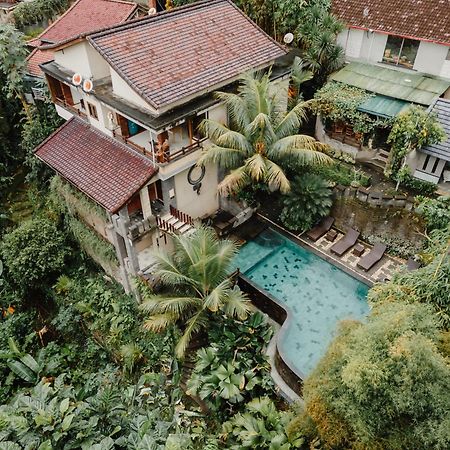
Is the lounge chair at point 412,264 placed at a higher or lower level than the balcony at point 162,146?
lower

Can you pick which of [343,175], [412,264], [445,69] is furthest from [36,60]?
[412,264]

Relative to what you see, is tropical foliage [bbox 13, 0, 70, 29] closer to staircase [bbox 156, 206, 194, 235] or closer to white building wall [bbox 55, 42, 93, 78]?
white building wall [bbox 55, 42, 93, 78]

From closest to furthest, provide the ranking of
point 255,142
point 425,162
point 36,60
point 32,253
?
point 255,142
point 425,162
point 32,253
point 36,60

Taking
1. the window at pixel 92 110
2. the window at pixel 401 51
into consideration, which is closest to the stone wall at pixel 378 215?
the window at pixel 401 51

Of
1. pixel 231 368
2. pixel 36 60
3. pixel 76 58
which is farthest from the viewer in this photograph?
pixel 36 60

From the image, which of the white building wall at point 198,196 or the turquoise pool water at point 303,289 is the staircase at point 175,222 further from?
the turquoise pool water at point 303,289

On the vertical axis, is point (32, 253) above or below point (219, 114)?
below

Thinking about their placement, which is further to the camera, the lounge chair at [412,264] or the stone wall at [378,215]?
the stone wall at [378,215]

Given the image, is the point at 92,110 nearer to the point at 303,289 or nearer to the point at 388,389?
the point at 303,289
